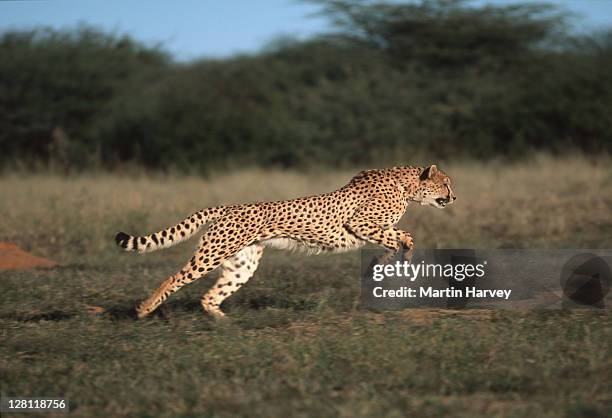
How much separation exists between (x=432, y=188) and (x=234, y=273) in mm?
1488

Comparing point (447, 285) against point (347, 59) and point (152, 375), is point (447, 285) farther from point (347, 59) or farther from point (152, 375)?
point (347, 59)

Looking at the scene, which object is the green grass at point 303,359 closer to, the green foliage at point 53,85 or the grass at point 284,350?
the grass at point 284,350

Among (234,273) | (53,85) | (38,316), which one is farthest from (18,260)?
(53,85)

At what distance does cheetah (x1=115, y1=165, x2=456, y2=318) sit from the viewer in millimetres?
5383

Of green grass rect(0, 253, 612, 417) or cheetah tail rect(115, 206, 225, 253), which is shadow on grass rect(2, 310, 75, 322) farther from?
cheetah tail rect(115, 206, 225, 253)

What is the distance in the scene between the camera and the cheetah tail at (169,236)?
530cm

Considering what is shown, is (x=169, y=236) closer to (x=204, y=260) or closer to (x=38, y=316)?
(x=204, y=260)

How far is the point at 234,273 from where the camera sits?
5.71m

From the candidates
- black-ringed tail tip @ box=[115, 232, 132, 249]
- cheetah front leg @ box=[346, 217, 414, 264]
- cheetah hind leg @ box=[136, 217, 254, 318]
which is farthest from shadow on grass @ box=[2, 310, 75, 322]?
cheetah front leg @ box=[346, 217, 414, 264]

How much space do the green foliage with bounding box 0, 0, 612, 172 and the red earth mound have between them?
7.15 m

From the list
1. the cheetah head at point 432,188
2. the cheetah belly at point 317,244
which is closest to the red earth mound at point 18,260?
the cheetah belly at point 317,244

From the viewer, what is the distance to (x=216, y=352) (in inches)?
175

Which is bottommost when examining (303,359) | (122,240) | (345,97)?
(303,359)

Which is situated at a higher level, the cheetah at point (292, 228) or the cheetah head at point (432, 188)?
the cheetah head at point (432, 188)
